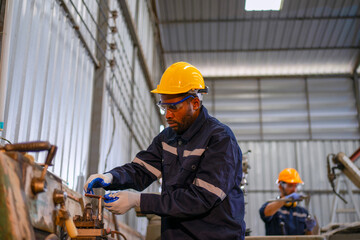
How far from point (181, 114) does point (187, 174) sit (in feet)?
1.36

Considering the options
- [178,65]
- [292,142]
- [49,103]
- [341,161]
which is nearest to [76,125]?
[49,103]

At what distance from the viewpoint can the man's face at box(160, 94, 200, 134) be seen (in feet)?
9.46

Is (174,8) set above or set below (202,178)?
above

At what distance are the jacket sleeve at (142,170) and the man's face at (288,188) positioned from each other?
397cm

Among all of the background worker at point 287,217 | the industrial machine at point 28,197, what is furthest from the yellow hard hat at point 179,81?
the background worker at point 287,217

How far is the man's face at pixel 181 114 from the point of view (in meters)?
2.88

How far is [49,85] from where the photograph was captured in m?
3.70

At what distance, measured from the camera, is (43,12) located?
363 centimetres

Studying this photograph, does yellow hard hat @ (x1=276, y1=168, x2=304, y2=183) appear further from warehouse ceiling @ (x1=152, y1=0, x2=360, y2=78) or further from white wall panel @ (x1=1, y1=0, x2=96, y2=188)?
warehouse ceiling @ (x1=152, y1=0, x2=360, y2=78)

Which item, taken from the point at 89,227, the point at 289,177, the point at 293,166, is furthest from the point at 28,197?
the point at 293,166

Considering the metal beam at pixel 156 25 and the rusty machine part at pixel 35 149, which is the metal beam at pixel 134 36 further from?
the rusty machine part at pixel 35 149

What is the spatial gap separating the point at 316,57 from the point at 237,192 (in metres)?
10.8

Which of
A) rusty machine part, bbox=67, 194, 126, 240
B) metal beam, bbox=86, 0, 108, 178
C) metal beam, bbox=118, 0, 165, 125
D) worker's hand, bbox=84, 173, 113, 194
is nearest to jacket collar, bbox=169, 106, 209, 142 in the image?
worker's hand, bbox=84, 173, 113, 194

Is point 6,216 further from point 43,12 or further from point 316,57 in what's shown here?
point 316,57
